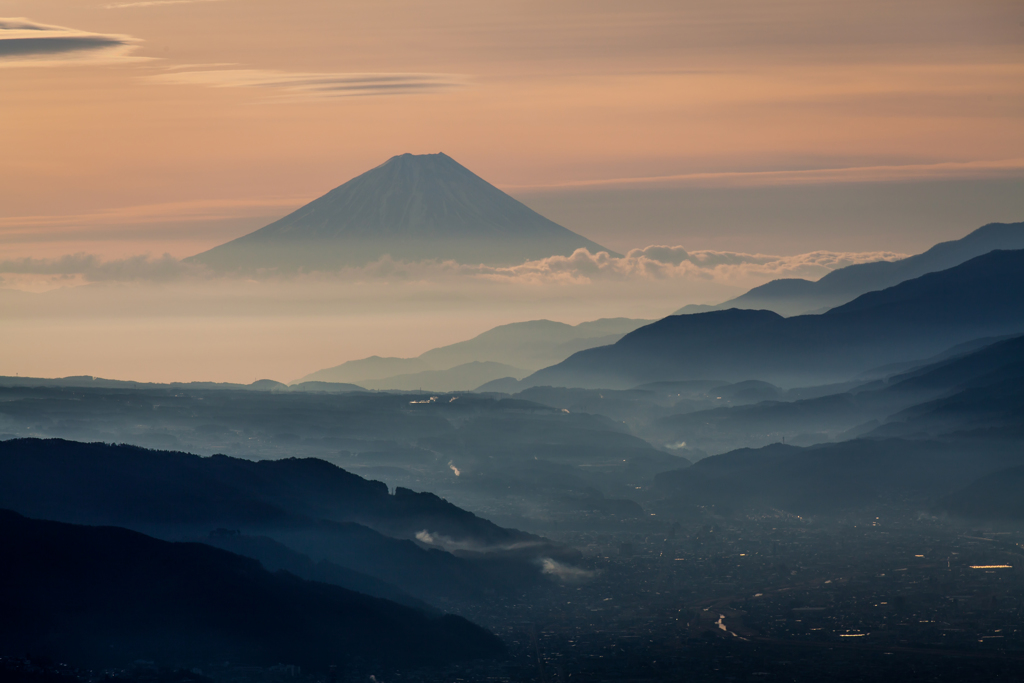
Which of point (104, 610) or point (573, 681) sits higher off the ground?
point (104, 610)

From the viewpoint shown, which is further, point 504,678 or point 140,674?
point 504,678

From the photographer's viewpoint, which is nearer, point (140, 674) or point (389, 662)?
point (140, 674)

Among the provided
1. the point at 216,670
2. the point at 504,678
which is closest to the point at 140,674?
the point at 216,670

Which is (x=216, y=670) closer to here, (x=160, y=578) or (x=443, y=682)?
(x=160, y=578)

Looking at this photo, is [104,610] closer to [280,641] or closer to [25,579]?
[25,579]

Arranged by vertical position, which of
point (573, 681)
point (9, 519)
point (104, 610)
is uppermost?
point (9, 519)

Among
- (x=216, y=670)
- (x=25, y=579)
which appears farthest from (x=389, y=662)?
(x=25, y=579)
